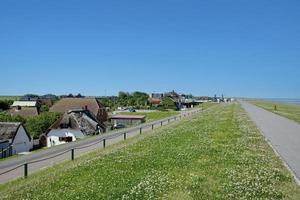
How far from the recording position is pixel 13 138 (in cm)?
6216

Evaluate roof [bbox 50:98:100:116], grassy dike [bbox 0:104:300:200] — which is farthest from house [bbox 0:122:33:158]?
grassy dike [bbox 0:104:300:200]

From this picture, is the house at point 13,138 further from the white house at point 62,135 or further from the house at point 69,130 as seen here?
the house at point 69,130

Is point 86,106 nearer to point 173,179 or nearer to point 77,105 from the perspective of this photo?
point 77,105

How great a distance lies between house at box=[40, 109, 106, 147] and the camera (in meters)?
72.6

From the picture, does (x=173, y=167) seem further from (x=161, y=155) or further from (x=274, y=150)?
(x=274, y=150)

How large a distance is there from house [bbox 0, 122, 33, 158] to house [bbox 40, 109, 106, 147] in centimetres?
623

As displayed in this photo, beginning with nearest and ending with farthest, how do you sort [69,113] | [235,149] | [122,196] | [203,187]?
[122,196] → [203,187] → [235,149] → [69,113]

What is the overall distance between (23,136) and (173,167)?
5246 cm

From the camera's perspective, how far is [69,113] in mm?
77000

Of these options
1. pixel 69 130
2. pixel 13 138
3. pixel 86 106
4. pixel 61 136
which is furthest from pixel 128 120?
pixel 13 138

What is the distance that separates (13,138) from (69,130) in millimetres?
13353

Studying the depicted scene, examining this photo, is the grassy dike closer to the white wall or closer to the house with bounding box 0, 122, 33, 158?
the house with bounding box 0, 122, 33, 158

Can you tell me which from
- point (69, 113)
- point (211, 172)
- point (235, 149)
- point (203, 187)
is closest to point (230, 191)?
point (203, 187)

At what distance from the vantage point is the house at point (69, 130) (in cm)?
7262
